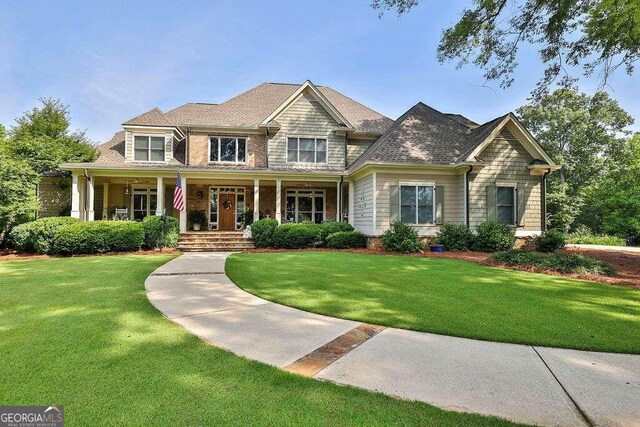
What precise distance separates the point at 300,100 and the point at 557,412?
17354mm

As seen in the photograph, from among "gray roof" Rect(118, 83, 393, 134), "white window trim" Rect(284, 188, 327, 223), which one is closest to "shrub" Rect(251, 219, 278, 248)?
"white window trim" Rect(284, 188, 327, 223)

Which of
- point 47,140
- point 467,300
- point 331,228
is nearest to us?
point 467,300

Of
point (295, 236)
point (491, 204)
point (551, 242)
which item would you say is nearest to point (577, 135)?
point (491, 204)

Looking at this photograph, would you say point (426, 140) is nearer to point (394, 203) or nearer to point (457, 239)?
point (394, 203)

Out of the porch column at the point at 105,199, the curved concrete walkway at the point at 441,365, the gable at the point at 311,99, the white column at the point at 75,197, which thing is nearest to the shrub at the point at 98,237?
the white column at the point at 75,197

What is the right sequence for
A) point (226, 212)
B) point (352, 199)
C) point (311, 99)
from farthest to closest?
point (226, 212), point (311, 99), point (352, 199)

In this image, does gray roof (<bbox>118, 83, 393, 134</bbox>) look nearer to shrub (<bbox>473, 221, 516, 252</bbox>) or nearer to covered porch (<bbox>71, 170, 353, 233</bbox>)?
covered porch (<bbox>71, 170, 353, 233</bbox>)

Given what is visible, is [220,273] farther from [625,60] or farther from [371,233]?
[625,60]

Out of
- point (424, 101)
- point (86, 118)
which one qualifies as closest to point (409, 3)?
point (424, 101)

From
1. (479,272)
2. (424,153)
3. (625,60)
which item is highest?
(625,60)

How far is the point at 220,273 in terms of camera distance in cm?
782

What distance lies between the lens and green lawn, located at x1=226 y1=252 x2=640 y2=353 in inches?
158

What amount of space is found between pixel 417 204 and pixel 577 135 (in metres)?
29.1

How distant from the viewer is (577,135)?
3316 cm
